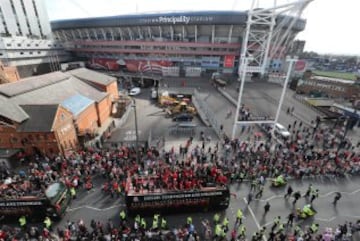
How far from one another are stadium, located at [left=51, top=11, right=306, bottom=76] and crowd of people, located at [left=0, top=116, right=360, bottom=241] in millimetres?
40138

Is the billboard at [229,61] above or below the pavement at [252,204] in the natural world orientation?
above

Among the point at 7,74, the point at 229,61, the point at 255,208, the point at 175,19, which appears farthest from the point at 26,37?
the point at 255,208

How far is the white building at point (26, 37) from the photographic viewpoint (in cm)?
5256

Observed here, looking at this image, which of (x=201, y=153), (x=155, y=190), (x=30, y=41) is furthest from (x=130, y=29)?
(x=155, y=190)

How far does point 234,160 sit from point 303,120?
728 inches

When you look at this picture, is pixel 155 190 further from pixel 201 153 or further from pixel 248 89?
pixel 248 89

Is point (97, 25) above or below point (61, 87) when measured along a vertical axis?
above

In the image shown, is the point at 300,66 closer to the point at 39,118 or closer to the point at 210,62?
the point at 210,62

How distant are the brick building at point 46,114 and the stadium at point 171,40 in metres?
36.4

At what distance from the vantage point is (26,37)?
61.3 meters

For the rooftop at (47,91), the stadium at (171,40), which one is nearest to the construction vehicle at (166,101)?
the rooftop at (47,91)

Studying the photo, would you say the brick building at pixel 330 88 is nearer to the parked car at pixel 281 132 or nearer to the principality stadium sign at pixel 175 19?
the parked car at pixel 281 132

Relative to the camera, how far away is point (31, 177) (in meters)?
18.2

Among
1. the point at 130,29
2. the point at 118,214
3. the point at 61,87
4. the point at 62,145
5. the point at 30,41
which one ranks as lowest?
the point at 118,214
